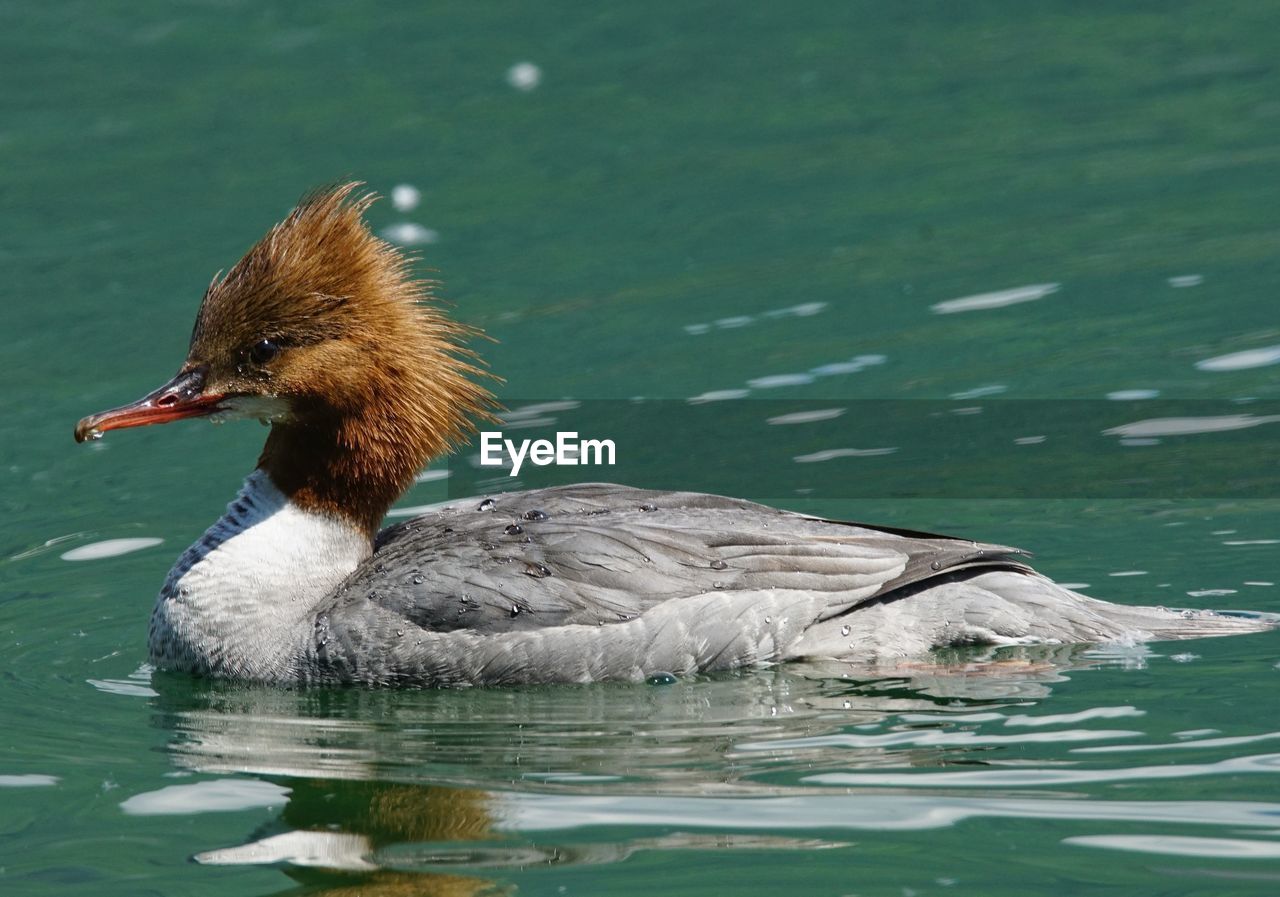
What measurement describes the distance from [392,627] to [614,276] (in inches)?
198

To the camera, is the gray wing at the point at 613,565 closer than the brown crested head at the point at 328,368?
Yes

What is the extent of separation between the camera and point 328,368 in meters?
7.03

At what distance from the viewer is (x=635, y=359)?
10422mm

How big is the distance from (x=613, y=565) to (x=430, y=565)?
2.13 feet

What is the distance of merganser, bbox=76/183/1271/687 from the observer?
6824mm

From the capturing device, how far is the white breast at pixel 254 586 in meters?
6.98

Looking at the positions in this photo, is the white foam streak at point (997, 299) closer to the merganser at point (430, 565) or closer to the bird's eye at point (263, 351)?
the merganser at point (430, 565)

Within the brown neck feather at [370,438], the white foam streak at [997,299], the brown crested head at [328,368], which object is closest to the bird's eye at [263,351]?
the brown crested head at [328,368]

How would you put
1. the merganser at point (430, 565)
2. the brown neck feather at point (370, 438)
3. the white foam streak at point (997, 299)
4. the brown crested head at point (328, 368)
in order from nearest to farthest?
the merganser at point (430, 565) → the brown crested head at point (328, 368) → the brown neck feather at point (370, 438) → the white foam streak at point (997, 299)

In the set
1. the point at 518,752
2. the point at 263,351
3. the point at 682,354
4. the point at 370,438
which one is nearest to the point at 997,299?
the point at 682,354

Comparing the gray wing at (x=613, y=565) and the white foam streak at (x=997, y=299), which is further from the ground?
the white foam streak at (x=997, y=299)

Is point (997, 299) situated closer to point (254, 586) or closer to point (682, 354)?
point (682, 354)

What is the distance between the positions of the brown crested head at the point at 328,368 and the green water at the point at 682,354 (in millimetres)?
914

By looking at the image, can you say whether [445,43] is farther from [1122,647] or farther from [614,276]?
[1122,647]
